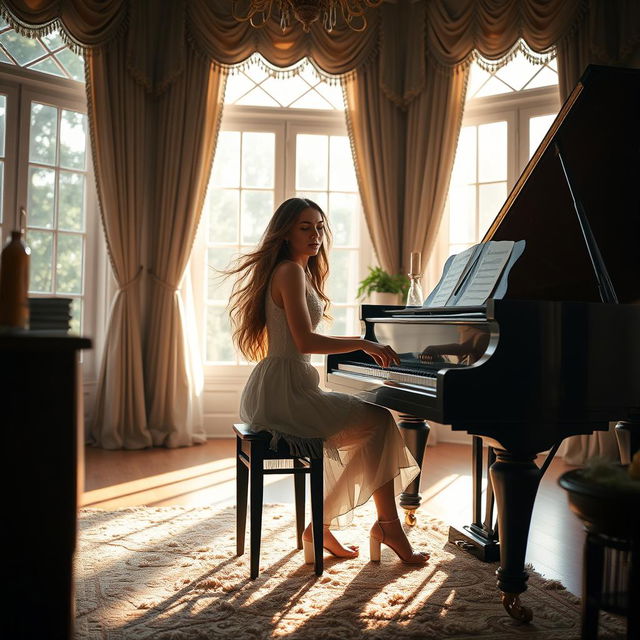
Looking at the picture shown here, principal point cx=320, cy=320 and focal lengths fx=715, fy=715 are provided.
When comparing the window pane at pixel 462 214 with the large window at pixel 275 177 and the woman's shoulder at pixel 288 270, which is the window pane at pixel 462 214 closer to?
the large window at pixel 275 177

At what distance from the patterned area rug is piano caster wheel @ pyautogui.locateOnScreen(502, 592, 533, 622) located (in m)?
0.03

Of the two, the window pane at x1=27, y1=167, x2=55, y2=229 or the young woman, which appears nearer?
the young woman

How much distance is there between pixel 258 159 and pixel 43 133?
1699 millimetres

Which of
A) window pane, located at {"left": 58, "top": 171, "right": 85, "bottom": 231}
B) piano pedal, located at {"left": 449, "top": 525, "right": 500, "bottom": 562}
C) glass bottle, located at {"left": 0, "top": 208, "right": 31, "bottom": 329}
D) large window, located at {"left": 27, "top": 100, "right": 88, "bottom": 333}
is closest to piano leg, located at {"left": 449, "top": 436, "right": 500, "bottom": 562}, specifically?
piano pedal, located at {"left": 449, "top": 525, "right": 500, "bottom": 562}

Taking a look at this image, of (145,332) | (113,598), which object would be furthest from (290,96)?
(113,598)

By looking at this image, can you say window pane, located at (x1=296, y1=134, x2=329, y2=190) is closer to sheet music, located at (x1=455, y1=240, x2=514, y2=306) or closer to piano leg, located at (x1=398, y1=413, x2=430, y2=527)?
piano leg, located at (x1=398, y1=413, x2=430, y2=527)

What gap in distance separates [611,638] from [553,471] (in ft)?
9.22

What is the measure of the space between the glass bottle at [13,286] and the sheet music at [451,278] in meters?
1.68

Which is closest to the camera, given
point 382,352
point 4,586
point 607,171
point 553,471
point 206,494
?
point 4,586

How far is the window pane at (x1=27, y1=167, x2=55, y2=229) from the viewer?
541cm

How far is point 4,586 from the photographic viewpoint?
1503 mm

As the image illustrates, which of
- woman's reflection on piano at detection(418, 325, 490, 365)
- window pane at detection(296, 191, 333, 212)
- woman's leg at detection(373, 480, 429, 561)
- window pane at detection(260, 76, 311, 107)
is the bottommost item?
woman's leg at detection(373, 480, 429, 561)

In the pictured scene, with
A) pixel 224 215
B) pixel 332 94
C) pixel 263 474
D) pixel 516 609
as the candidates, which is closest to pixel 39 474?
pixel 263 474

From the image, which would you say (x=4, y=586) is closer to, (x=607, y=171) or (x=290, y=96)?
(x=607, y=171)
